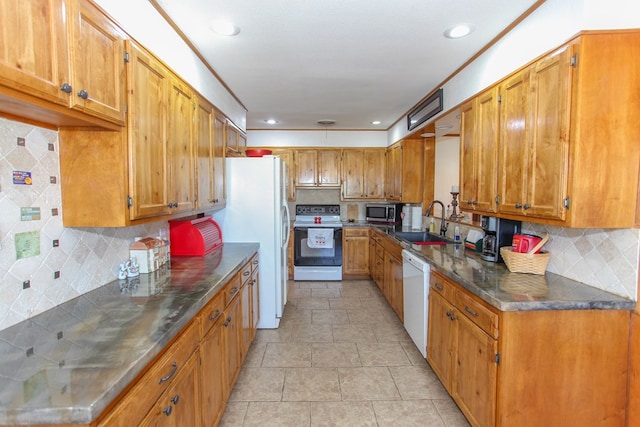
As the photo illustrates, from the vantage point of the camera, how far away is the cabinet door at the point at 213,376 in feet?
5.56

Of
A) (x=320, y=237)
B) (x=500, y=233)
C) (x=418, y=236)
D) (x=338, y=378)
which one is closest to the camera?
(x=500, y=233)

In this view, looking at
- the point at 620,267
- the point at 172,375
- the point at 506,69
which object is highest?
the point at 506,69

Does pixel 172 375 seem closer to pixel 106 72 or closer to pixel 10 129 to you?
pixel 10 129

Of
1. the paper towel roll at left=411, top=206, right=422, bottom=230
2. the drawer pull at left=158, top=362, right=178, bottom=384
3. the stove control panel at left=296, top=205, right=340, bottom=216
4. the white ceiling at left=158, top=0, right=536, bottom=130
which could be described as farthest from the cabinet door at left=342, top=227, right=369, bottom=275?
the drawer pull at left=158, top=362, right=178, bottom=384

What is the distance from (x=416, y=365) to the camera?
277cm

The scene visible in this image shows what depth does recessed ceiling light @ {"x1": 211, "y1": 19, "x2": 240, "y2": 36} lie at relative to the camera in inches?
81.9

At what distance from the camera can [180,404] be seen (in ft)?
4.51

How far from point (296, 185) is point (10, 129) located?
4.27 m

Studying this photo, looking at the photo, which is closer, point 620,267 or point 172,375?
point 172,375

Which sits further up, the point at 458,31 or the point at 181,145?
the point at 458,31

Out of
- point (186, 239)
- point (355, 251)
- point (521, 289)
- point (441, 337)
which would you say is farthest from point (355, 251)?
point (521, 289)

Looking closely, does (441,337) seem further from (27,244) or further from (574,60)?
(27,244)

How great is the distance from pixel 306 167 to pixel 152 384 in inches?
180

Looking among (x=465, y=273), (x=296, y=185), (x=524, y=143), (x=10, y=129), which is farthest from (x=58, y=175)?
(x=296, y=185)
